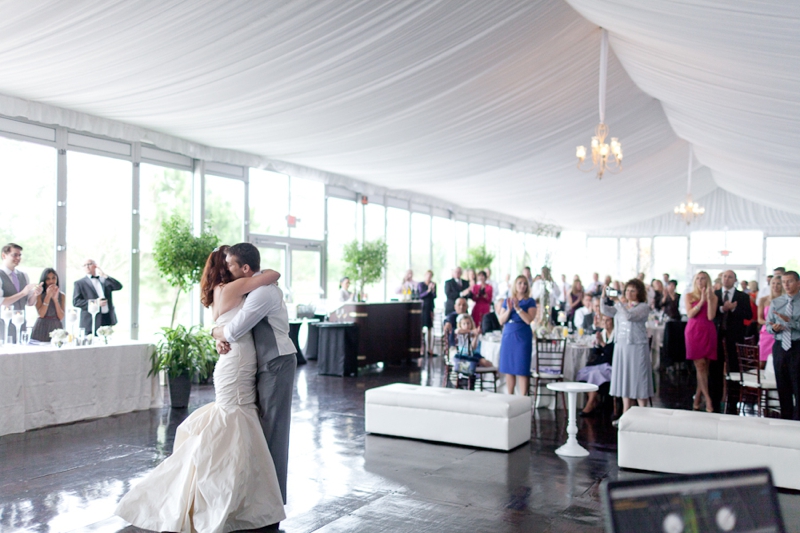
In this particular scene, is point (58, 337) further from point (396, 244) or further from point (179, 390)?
point (396, 244)

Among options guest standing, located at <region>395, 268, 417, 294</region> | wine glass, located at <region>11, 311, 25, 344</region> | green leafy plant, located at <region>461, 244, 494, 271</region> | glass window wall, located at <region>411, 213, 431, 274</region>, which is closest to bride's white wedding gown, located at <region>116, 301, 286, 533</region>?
wine glass, located at <region>11, 311, 25, 344</region>

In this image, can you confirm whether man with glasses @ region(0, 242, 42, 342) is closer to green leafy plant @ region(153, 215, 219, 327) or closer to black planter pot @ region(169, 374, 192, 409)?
black planter pot @ region(169, 374, 192, 409)

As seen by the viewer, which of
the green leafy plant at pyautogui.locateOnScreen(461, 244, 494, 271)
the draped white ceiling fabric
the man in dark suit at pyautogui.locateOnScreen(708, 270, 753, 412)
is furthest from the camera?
the green leafy plant at pyautogui.locateOnScreen(461, 244, 494, 271)

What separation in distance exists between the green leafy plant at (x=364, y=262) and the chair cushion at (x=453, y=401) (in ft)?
20.3

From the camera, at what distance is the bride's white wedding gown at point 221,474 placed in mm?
3816

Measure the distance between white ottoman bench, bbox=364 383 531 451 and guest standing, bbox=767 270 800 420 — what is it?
249 centimetres

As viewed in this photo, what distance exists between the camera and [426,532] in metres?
3.98

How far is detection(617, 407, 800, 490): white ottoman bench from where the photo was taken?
497cm

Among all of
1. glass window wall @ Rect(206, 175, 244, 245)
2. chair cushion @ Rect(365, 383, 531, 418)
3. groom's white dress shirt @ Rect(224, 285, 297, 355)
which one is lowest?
chair cushion @ Rect(365, 383, 531, 418)

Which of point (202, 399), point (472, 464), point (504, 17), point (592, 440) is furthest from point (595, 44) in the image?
point (202, 399)

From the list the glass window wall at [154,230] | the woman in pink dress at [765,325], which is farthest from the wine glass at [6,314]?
the woman in pink dress at [765,325]

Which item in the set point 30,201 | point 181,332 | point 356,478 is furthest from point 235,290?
point 30,201

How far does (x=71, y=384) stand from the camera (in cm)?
672

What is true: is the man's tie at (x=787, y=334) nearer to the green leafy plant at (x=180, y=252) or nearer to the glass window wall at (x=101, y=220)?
the green leafy plant at (x=180, y=252)
